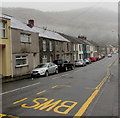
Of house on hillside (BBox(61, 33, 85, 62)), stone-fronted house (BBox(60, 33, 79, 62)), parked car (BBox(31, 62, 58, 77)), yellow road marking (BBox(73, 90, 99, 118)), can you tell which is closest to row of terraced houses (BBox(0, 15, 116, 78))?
parked car (BBox(31, 62, 58, 77))

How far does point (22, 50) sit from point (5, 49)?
3.05 m

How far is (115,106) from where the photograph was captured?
261 inches

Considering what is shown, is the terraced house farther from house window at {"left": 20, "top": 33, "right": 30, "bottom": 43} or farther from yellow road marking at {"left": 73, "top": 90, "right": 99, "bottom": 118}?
yellow road marking at {"left": 73, "top": 90, "right": 99, "bottom": 118}

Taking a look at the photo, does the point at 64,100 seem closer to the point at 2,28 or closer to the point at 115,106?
the point at 115,106

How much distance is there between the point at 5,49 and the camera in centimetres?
1759

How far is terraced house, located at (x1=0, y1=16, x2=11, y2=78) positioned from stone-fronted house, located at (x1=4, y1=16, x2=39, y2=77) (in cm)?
57

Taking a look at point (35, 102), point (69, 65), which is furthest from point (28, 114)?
point (69, 65)

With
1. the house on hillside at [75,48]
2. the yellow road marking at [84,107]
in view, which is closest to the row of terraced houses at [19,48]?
the yellow road marking at [84,107]

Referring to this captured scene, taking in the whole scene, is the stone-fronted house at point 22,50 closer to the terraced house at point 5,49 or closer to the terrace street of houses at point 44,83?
the terrace street of houses at point 44,83

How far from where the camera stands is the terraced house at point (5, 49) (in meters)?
17.4

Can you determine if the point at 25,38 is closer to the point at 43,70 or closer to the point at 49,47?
the point at 43,70

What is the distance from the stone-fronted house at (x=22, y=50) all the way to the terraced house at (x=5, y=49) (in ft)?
1.88

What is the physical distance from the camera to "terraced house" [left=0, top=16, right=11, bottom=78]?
17375 millimetres

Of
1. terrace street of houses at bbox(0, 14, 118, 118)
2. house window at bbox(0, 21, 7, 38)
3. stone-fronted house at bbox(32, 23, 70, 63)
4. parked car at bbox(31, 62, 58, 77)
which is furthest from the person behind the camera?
stone-fronted house at bbox(32, 23, 70, 63)
